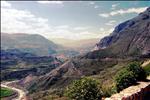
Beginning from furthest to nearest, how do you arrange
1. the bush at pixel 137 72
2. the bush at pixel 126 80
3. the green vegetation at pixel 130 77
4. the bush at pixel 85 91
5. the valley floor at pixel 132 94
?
1. the bush at pixel 137 72
2. the green vegetation at pixel 130 77
3. the bush at pixel 126 80
4. the bush at pixel 85 91
5. the valley floor at pixel 132 94

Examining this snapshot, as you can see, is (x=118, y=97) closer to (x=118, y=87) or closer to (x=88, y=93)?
(x=88, y=93)

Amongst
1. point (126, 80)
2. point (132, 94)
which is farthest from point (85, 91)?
point (132, 94)

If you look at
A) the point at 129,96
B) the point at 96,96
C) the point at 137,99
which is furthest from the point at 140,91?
the point at 96,96

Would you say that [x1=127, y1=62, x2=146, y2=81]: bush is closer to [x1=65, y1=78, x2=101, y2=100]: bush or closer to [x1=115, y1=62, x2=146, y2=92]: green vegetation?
[x1=115, y1=62, x2=146, y2=92]: green vegetation

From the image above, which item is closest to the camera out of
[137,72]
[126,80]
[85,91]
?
[85,91]

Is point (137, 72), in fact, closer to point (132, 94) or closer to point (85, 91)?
point (85, 91)

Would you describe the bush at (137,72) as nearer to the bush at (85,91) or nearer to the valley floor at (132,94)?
the valley floor at (132,94)

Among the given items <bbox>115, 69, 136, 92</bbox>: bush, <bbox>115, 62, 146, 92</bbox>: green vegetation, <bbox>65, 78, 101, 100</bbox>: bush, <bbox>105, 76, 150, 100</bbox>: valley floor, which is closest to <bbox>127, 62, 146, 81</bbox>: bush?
<bbox>115, 62, 146, 92</bbox>: green vegetation

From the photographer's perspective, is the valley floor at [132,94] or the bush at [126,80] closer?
the valley floor at [132,94]

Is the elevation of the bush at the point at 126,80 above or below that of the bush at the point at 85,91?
above

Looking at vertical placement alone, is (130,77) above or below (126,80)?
above

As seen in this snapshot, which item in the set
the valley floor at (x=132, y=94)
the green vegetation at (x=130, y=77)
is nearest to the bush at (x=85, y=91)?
the green vegetation at (x=130, y=77)
